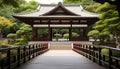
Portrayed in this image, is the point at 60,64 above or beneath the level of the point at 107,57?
beneath

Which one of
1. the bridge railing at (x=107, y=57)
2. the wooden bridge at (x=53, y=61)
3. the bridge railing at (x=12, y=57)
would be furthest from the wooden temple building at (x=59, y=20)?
the bridge railing at (x=12, y=57)

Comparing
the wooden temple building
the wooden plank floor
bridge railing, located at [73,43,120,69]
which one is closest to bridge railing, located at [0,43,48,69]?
the wooden plank floor

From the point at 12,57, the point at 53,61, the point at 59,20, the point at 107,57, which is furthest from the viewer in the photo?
→ the point at 59,20

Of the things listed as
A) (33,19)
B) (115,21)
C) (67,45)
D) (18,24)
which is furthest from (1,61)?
(18,24)

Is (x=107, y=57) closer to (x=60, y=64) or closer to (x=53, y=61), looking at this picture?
(x=60, y=64)

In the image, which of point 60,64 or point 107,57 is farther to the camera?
point 107,57

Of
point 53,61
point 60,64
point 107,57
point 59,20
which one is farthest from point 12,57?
point 59,20

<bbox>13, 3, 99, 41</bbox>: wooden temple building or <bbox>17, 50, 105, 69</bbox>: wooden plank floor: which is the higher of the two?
<bbox>13, 3, 99, 41</bbox>: wooden temple building

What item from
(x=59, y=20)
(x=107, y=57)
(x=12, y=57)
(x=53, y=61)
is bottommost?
(x=53, y=61)

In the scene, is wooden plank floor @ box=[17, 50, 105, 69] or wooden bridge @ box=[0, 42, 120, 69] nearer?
wooden bridge @ box=[0, 42, 120, 69]

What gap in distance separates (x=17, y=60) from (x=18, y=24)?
39.5m

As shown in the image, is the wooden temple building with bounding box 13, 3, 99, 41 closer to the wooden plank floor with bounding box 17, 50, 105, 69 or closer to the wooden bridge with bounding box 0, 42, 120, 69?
the wooden plank floor with bounding box 17, 50, 105, 69

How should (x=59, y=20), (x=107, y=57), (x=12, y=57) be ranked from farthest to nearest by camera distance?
(x=59, y=20) → (x=107, y=57) → (x=12, y=57)

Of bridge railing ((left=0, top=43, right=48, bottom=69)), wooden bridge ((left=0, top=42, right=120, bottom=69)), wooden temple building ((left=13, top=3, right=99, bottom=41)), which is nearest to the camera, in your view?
bridge railing ((left=0, top=43, right=48, bottom=69))
